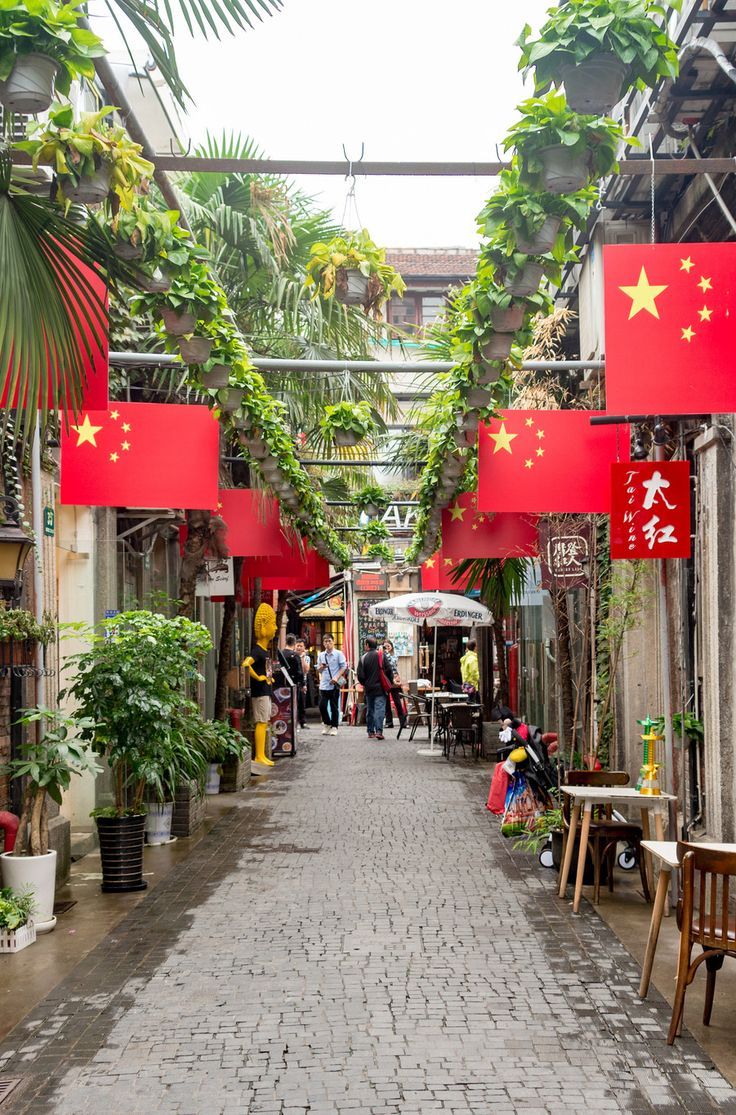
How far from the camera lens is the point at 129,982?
281 inches

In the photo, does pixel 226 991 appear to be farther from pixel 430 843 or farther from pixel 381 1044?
pixel 430 843

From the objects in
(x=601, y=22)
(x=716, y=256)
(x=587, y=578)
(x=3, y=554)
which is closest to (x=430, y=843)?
(x=587, y=578)

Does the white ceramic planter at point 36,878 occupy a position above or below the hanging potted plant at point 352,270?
below

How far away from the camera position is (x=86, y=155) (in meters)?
5.25

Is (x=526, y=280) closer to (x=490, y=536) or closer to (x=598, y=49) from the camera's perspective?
(x=598, y=49)

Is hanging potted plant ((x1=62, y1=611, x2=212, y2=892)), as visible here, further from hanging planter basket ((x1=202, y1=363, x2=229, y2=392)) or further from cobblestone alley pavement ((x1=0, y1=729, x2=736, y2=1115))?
hanging planter basket ((x1=202, y1=363, x2=229, y2=392))

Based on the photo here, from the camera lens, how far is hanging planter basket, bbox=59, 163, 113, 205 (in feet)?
17.7

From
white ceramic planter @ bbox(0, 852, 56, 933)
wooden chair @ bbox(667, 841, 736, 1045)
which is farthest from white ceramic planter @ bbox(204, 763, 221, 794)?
wooden chair @ bbox(667, 841, 736, 1045)

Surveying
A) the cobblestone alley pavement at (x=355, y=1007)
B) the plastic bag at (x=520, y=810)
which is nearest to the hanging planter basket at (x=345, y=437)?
the plastic bag at (x=520, y=810)

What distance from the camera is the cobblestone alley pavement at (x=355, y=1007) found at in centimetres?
532

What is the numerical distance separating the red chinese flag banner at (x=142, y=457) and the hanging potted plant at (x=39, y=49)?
5158 mm

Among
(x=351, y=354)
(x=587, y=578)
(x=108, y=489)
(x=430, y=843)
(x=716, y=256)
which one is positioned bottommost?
(x=430, y=843)

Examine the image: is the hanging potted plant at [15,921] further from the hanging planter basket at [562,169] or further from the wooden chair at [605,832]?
the hanging planter basket at [562,169]

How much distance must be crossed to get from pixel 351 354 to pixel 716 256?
941cm
